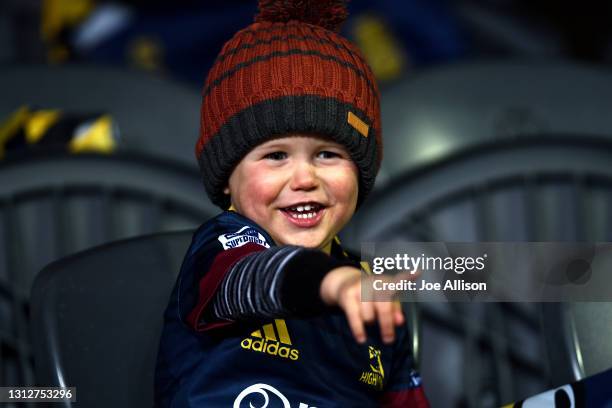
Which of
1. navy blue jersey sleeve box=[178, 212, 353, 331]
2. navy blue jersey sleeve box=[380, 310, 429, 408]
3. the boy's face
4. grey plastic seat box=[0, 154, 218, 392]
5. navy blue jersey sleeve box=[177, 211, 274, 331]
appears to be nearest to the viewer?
navy blue jersey sleeve box=[178, 212, 353, 331]

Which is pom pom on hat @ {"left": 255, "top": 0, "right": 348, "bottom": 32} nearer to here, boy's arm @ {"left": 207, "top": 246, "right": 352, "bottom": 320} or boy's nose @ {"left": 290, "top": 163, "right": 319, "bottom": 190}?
boy's nose @ {"left": 290, "top": 163, "right": 319, "bottom": 190}

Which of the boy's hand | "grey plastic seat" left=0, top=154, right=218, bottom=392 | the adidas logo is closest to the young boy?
the adidas logo

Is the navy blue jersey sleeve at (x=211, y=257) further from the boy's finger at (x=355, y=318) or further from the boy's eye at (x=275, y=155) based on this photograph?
the boy's finger at (x=355, y=318)

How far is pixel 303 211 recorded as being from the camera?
96cm

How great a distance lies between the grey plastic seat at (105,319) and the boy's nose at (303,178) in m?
0.24

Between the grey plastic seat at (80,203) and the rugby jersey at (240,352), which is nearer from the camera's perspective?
the rugby jersey at (240,352)

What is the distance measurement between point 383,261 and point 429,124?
1399 millimetres

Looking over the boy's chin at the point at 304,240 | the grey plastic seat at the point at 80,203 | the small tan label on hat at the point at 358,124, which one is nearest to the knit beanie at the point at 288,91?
the small tan label on hat at the point at 358,124

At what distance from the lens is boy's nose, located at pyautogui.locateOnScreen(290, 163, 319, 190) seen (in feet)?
3.06

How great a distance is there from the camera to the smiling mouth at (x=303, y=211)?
0.96 m

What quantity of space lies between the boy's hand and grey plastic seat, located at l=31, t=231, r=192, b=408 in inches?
15.7

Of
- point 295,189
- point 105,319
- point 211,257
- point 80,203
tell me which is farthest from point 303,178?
point 80,203

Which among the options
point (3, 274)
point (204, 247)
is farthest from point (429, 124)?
point (204, 247)

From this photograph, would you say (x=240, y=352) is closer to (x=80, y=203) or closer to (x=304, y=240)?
(x=304, y=240)
